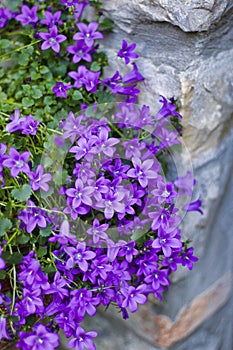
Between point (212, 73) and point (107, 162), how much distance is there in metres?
0.39

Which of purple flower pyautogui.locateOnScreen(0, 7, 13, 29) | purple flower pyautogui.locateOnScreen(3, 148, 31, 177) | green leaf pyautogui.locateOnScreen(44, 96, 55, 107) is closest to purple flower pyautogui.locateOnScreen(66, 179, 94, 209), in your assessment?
purple flower pyautogui.locateOnScreen(3, 148, 31, 177)

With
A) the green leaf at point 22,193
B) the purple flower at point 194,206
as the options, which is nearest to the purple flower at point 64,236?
the green leaf at point 22,193

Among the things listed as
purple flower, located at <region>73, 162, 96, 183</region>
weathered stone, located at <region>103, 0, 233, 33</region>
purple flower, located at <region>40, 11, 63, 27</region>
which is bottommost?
purple flower, located at <region>73, 162, 96, 183</region>

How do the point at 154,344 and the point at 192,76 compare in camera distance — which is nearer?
the point at 192,76

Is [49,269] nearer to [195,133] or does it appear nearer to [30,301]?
[30,301]

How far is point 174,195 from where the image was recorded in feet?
4.77

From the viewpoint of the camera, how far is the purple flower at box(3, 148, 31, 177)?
140 centimetres

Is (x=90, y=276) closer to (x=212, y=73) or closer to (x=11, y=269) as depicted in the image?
(x=11, y=269)

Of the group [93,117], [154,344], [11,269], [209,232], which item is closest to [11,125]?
[93,117]

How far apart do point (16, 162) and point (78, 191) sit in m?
0.16

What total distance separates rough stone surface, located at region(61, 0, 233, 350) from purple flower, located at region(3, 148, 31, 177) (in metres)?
0.43

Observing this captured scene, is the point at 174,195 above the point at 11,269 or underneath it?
above

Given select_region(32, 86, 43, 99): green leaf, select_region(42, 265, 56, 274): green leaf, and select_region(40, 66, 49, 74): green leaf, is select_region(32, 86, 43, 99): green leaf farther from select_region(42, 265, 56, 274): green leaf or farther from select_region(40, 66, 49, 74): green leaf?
select_region(42, 265, 56, 274): green leaf

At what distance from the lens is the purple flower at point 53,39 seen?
5.33ft
